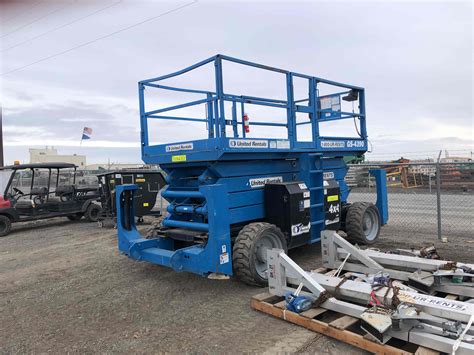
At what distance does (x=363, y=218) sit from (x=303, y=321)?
376 centimetres

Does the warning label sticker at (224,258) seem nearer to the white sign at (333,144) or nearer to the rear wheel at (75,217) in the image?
the white sign at (333,144)

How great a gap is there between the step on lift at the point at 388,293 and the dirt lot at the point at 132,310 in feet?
1.33

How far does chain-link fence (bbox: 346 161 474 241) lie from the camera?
27.6 ft

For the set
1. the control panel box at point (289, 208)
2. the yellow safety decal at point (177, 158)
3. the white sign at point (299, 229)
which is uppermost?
the yellow safety decal at point (177, 158)

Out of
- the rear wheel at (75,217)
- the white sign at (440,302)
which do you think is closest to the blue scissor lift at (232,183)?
the white sign at (440,302)

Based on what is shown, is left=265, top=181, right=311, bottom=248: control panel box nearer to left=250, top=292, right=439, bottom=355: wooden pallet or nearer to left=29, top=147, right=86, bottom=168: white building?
left=250, top=292, right=439, bottom=355: wooden pallet

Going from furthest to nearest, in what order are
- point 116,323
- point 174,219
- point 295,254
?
point 295,254 → point 174,219 → point 116,323

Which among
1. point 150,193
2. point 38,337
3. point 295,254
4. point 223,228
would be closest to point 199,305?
point 223,228

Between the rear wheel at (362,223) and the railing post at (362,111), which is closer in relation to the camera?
the rear wheel at (362,223)

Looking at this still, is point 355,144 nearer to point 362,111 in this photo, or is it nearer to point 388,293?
point 362,111

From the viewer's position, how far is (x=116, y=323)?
413 cm

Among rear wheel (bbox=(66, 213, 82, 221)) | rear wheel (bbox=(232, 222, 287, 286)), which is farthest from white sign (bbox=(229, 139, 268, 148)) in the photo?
rear wheel (bbox=(66, 213, 82, 221))

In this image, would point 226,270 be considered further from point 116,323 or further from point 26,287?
point 26,287

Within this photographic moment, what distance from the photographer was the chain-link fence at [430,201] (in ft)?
27.6
